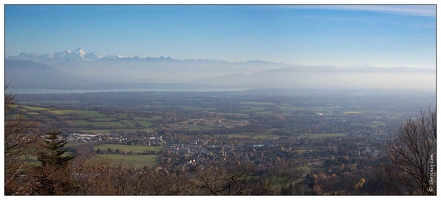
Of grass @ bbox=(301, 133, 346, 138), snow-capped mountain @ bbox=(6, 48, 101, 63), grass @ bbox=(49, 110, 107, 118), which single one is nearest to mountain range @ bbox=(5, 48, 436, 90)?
snow-capped mountain @ bbox=(6, 48, 101, 63)

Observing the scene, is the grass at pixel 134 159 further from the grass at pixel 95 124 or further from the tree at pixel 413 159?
the tree at pixel 413 159

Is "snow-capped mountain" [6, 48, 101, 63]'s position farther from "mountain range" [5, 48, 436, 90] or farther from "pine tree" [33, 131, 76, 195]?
"pine tree" [33, 131, 76, 195]

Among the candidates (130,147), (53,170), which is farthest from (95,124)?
(53,170)

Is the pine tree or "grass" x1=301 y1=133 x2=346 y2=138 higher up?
"grass" x1=301 y1=133 x2=346 y2=138

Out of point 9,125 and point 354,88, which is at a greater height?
point 354,88
